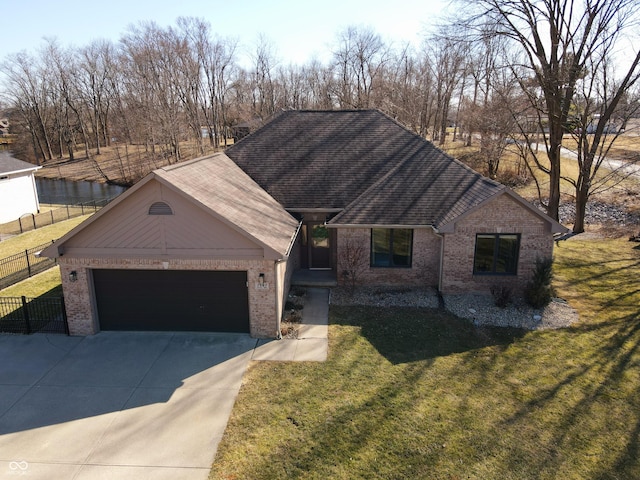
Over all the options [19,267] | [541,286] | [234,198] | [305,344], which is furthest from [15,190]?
[541,286]

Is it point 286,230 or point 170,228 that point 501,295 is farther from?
point 170,228

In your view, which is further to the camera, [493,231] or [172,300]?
[493,231]

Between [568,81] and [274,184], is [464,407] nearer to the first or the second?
[274,184]

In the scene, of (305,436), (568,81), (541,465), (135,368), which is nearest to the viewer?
(541,465)

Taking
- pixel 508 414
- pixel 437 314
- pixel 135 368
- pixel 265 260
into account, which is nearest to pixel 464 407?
pixel 508 414

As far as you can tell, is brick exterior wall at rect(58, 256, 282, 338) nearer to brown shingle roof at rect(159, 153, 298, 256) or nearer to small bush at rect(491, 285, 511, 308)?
brown shingle roof at rect(159, 153, 298, 256)
